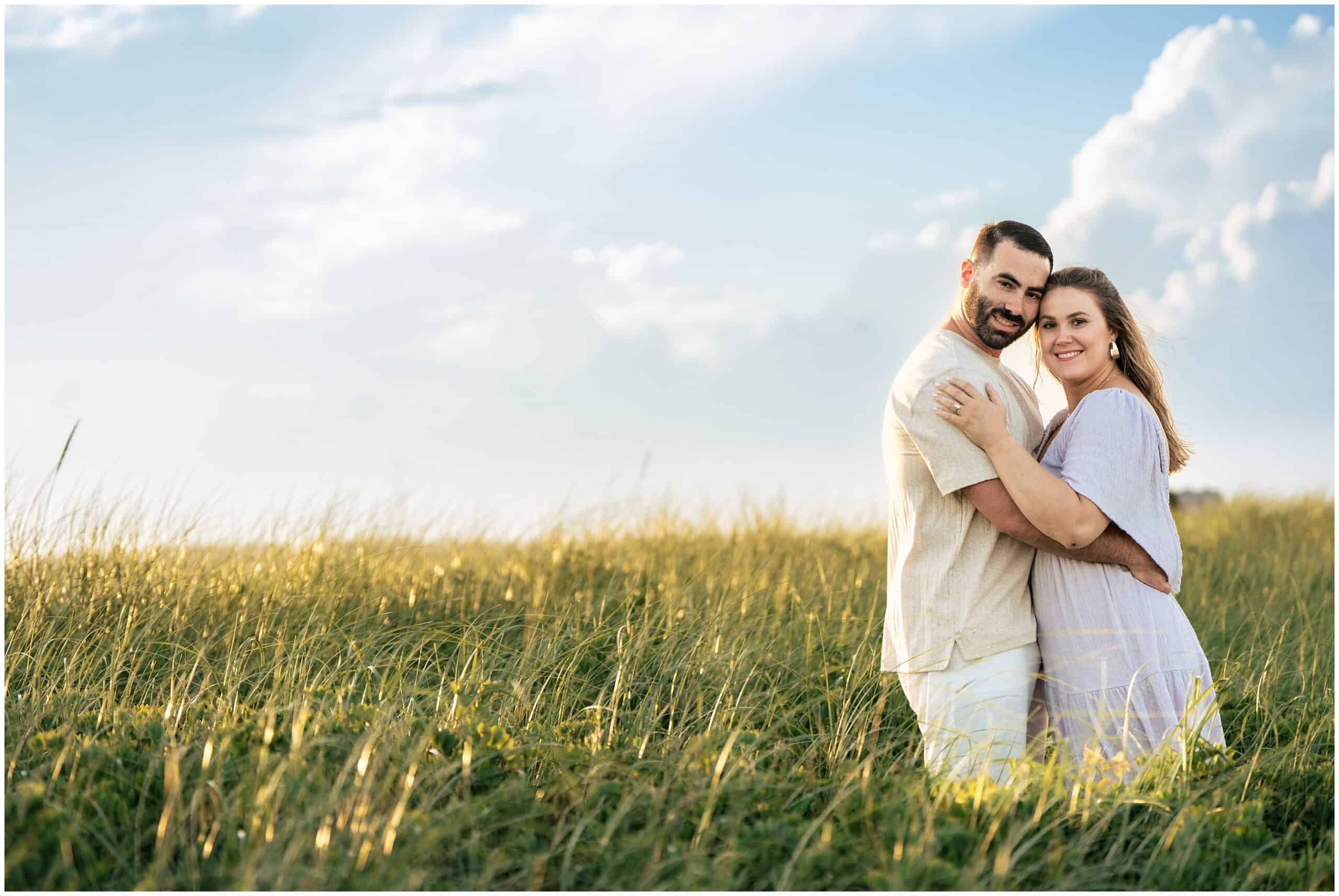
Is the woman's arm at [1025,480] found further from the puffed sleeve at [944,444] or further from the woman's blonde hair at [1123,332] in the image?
the woman's blonde hair at [1123,332]

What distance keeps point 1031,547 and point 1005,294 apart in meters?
1.05

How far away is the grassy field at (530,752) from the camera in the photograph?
2.89 metres

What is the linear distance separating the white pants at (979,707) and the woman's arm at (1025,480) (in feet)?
1.86

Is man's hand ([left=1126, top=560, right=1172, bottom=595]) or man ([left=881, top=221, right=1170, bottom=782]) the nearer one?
man ([left=881, top=221, right=1170, bottom=782])

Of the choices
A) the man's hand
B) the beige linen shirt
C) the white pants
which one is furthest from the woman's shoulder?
the white pants

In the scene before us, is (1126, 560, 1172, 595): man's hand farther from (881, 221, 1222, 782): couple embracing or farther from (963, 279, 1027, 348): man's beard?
(963, 279, 1027, 348): man's beard

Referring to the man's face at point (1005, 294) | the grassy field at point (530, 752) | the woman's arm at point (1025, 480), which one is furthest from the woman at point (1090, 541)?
the grassy field at point (530, 752)

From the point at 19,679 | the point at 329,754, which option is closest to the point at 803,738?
the point at 329,754

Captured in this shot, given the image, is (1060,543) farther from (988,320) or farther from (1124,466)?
(988,320)

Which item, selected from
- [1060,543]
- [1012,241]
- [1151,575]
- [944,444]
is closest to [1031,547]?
[1060,543]

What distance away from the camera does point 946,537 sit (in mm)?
4023

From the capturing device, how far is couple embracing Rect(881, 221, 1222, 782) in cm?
381

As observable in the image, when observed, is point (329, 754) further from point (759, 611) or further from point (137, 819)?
point (759, 611)

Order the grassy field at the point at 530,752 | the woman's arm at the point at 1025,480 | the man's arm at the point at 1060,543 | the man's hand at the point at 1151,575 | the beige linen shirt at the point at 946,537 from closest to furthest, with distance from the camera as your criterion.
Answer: the grassy field at the point at 530,752
the woman's arm at the point at 1025,480
the man's arm at the point at 1060,543
the beige linen shirt at the point at 946,537
the man's hand at the point at 1151,575
